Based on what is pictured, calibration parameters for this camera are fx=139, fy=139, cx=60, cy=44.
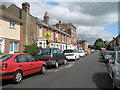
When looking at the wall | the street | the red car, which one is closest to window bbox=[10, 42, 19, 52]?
the wall

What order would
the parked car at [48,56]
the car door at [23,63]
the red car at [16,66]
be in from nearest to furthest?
the red car at [16,66] → the car door at [23,63] → the parked car at [48,56]

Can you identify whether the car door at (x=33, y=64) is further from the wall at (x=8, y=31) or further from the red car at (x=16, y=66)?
the wall at (x=8, y=31)

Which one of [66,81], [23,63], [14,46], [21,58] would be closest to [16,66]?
[23,63]

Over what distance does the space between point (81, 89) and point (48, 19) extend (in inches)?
1063

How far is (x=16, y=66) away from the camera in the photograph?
275 inches

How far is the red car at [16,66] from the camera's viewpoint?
21.3 feet

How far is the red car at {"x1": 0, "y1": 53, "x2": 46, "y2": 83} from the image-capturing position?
648cm

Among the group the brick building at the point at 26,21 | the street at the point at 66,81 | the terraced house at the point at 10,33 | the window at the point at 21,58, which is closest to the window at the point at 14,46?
the terraced house at the point at 10,33

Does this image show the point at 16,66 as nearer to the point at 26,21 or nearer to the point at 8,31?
the point at 8,31

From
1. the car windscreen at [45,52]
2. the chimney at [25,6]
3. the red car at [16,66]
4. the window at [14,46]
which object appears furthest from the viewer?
the chimney at [25,6]

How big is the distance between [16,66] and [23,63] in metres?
0.61

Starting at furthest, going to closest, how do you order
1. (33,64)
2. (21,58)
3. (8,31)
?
1. (8,31)
2. (33,64)
3. (21,58)

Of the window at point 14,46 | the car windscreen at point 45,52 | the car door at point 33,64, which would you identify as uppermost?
the window at point 14,46

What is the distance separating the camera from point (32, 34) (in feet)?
79.5
